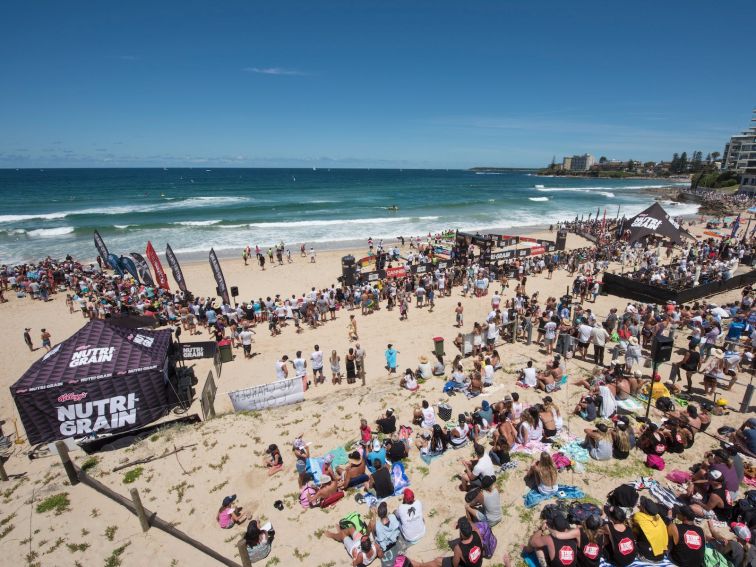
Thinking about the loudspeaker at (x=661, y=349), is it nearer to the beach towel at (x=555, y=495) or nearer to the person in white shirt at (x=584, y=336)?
the beach towel at (x=555, y=495)

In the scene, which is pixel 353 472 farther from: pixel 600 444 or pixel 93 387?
pixel 93 387

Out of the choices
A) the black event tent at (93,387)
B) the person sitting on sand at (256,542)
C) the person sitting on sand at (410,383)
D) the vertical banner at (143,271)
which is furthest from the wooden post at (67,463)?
the vertical banner at (143,271)

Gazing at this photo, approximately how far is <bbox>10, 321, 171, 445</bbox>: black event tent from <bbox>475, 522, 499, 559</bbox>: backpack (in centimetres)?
833

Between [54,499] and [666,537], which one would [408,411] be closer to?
[666,537]

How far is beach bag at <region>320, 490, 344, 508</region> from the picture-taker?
6.70 metres

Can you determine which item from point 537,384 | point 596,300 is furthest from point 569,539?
point 596,300

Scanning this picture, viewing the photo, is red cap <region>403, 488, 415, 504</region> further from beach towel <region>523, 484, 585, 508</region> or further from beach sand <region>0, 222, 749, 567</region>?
beach towel <region>523, 484, 585, 508</region>

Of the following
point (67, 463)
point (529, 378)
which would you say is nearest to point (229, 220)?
point (67, 463)

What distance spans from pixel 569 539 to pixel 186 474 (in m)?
6.76

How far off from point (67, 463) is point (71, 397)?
2.50 metres

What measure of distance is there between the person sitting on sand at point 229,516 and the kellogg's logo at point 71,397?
17.1 ft

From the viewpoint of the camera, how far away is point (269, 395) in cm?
1041

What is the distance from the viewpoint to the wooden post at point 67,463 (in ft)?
23.7

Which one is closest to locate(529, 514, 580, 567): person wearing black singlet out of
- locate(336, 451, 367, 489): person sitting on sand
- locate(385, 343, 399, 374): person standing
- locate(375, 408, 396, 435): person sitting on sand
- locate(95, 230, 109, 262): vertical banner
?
locate(336, 451, 367, 489): person sitting on sand
